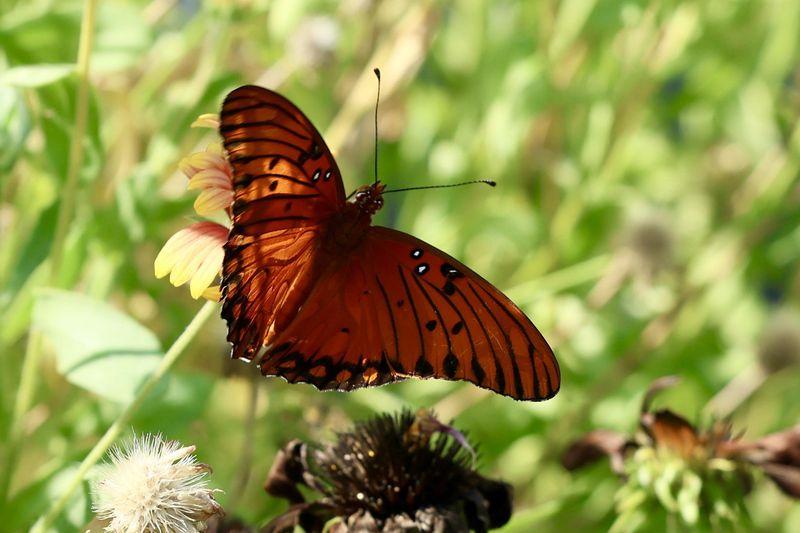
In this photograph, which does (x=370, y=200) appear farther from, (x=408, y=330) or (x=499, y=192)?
(x=499, y=192)

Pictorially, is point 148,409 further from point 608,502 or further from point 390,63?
point 390,63

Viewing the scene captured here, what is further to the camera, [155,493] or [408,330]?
[408,330]

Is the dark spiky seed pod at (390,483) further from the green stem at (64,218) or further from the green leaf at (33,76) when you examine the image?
the green leaf at (33,76)

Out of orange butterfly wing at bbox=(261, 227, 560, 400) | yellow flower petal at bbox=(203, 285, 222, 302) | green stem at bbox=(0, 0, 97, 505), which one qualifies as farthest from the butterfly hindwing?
green stem at bbox=(0, 0, 97, 505)

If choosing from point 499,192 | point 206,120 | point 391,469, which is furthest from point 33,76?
point 499,192

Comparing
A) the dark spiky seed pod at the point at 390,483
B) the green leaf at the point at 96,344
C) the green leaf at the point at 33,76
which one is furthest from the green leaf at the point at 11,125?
the dark spiky seed pod at the point at 390,483

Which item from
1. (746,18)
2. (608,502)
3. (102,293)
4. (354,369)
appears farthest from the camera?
(746,18)

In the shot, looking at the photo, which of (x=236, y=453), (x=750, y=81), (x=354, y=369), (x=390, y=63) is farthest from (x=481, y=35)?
(x=354, y=369)
